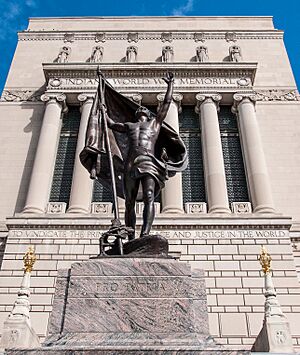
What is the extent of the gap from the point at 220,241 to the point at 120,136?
9737 mm

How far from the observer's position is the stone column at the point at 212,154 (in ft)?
61.4

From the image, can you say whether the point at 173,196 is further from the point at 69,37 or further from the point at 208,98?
the point at 69,37

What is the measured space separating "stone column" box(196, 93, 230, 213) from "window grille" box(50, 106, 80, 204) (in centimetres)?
691

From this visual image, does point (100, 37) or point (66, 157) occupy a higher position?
point (100, 37)

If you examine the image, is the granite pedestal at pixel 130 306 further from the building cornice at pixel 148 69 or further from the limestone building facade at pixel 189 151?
the building cornice at pixel 148 69

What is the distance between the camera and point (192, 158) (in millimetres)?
21359

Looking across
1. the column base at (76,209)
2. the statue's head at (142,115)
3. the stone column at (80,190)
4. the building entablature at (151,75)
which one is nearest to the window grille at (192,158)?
the building entablature at (151,75)

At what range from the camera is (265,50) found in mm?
26734

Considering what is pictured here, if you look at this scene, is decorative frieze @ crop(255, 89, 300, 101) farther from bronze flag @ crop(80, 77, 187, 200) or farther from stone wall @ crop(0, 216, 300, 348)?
bronze flag @ crop(80, 77, 187, 200)

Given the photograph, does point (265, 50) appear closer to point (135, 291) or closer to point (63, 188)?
point (63, 188)

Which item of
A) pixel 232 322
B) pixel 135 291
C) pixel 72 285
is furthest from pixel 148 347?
pixel 232 322

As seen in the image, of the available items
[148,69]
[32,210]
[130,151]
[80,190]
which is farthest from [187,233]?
[148,69]

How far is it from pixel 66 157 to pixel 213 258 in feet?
31.5

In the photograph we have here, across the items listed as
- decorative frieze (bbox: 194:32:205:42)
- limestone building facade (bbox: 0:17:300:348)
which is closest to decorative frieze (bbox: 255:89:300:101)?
limestone building facade (bbox: 0:17:300:348)
